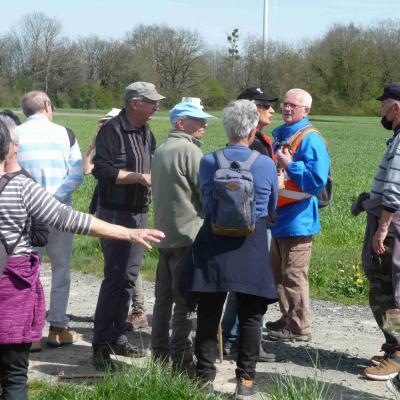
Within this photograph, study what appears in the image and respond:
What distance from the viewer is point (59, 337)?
602 centimetres

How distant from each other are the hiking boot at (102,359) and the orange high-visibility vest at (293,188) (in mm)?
1805

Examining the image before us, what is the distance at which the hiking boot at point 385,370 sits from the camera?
16.9ft

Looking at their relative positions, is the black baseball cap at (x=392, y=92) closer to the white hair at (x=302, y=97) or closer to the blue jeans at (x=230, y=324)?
the white hair at (x=302, y=97)

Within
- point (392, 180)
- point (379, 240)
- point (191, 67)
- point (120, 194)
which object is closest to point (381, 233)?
point (379, 240)

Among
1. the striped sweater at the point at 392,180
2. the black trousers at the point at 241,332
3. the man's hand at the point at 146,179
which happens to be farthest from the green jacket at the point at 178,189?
the striped sweater at the point at 392,180

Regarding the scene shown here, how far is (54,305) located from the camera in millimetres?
6098

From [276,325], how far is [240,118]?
238 centimetres

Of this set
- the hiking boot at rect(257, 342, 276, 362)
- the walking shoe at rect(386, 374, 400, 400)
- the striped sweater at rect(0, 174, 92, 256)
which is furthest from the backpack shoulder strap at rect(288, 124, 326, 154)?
the striped sweater at rect(0, 174, 92, 256)

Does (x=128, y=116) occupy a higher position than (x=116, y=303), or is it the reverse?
(x=128, y=116)

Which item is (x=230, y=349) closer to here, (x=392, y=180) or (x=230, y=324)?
(x=230, y=324)

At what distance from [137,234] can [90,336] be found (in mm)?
2617

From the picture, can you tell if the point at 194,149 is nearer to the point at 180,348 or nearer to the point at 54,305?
the point at 180,348

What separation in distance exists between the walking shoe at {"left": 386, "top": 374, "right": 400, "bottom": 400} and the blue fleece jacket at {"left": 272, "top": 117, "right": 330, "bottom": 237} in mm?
1602

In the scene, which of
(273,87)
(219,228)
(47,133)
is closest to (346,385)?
(219,228)
